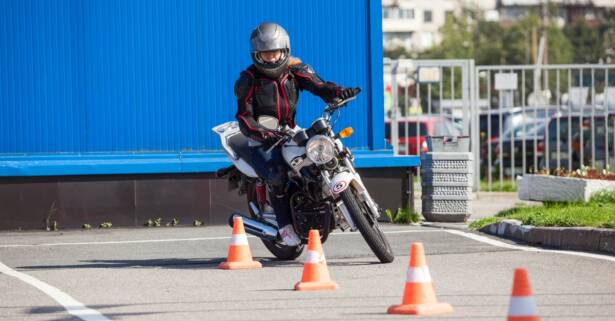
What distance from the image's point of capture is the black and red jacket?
37.0ft

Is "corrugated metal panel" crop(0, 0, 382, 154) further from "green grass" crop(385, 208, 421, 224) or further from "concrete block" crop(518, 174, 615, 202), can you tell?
"concrete block" crop(518, 174, 615, 202)

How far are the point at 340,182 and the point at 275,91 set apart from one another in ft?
4.37

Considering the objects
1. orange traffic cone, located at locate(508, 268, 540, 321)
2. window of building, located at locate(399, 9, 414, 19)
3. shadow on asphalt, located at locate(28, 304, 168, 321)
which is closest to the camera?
orange traffic cone, located at locate(508, 268, 540, 321)

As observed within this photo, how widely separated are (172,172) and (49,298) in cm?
662

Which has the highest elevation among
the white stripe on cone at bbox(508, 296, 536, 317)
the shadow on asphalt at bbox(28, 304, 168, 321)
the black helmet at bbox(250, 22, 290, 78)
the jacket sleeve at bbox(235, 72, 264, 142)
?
the black helmet at bbox(250, 22, 290, 78)

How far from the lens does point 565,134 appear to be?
2562 cm

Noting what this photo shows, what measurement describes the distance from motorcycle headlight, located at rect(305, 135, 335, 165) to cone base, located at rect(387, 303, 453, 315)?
2639mm

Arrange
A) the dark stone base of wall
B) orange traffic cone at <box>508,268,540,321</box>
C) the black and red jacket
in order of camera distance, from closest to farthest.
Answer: orange traffic cone at <box>508,268,540,321</box> < the black and red jacket < the dark stone base of wall

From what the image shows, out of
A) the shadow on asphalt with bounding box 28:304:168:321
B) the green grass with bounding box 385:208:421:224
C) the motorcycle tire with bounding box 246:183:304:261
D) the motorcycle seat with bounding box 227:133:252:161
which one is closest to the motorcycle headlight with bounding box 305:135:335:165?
the motorcycle seat with bounding box 227:133:252:161

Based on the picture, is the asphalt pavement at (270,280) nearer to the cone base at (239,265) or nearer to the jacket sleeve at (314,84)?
the cone base at (239,265)

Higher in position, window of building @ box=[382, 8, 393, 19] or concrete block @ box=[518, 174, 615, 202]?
window of building @ box=[382, 8, 393, 19]

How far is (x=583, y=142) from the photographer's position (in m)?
24.1

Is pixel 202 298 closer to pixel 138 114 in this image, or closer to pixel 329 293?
pixel 329 293

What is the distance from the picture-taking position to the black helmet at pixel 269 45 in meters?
11.2
